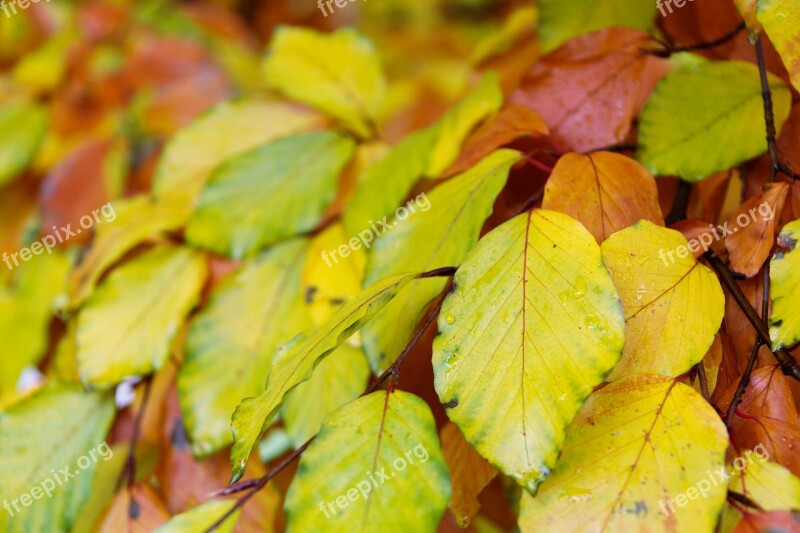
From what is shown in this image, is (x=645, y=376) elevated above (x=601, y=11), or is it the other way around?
(x=601, y=11)

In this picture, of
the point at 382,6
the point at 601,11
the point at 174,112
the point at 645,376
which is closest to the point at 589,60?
the point at 601,11

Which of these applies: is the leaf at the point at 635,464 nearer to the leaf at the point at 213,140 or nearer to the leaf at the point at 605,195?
the leaf at the point at 605,195

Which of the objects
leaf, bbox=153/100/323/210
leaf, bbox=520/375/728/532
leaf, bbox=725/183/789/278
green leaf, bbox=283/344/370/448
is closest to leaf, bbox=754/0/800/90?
leaf, bbox=725/183/789/278

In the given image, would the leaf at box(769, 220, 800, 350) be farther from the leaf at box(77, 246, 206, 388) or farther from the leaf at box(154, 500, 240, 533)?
the leaf at box(77, 246, 206, 388)

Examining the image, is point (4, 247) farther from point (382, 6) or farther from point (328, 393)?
point (382, 6)

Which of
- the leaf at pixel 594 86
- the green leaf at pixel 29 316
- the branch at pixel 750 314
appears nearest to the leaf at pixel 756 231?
the branch at pixel 750 314

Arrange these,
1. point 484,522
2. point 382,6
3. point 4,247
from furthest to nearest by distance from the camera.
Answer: point 382,6
point 4,247
point 484,522
